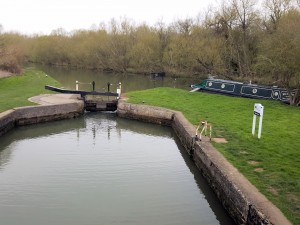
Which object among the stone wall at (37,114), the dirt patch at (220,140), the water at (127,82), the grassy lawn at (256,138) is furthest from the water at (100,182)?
the water at (127,82)

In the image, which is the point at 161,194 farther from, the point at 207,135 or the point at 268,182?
the point at 207,135

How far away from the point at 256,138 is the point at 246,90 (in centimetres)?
1034

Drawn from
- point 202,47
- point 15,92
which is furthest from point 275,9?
point 15,92

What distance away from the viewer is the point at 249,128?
12.3 meters

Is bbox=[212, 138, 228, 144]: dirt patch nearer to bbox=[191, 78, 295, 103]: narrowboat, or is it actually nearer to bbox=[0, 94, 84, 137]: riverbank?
bbox=[0, 94, 84, 137]: riverbank

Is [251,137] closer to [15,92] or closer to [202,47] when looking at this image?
[15,92]

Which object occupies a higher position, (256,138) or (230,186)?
(256,138)

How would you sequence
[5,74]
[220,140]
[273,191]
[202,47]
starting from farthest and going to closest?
A: [202,47]
[5,74]
[220,140]
[273,191]

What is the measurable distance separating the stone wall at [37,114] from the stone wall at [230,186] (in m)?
6.09

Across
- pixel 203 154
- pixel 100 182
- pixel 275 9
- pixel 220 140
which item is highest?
pixel 275 9

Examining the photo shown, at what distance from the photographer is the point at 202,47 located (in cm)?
3988

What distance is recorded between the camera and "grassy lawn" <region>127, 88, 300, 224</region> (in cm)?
712

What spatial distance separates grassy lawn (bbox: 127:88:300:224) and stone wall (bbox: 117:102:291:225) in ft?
0.77

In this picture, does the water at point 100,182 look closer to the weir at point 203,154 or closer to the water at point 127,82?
the weir at point 203,154
